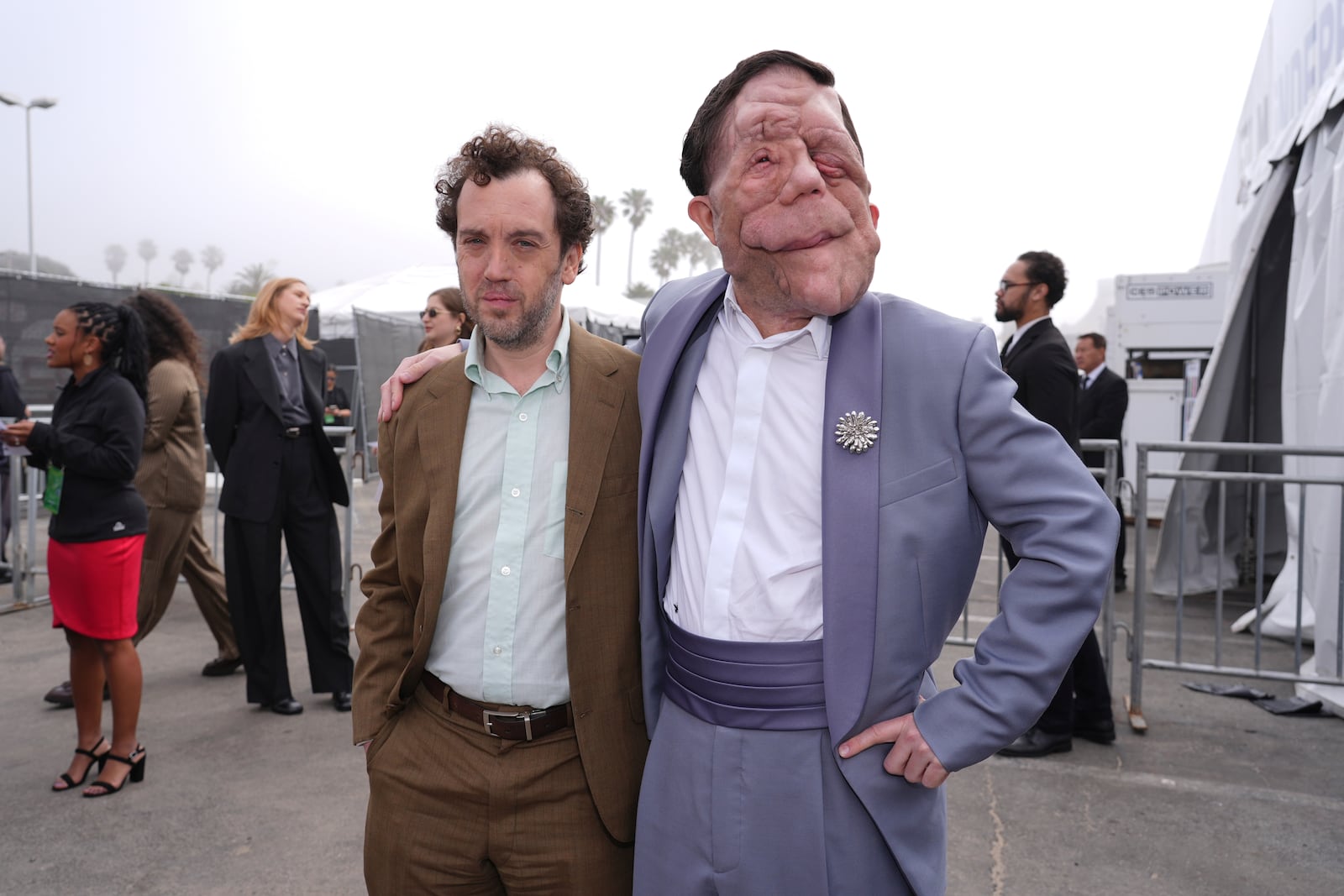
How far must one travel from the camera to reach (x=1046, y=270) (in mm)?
4988

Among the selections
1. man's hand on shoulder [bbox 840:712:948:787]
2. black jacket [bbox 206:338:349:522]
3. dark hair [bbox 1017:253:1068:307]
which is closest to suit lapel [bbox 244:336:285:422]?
Result: black jacket [bbox 206:338:349:522]

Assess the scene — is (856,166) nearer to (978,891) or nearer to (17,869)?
(978,891)

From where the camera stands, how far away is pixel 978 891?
3.29 meters

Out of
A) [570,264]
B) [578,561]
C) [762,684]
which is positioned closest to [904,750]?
[762,684]

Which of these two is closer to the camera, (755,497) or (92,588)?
(755,497)

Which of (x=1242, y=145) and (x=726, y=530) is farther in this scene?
(x=1242, y=145)

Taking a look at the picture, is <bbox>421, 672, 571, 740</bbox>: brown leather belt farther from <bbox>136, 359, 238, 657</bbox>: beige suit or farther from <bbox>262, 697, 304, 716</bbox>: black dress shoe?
<bbox>136, 359, 238, 657</bbox>: beige suit

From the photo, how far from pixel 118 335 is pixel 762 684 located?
12.6ft

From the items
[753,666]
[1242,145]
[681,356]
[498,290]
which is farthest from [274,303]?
[1242,145]

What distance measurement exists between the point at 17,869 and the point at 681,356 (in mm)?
3323

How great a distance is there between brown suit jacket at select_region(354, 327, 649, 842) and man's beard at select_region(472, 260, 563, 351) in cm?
10

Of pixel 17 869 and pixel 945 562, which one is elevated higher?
pixel 945 562

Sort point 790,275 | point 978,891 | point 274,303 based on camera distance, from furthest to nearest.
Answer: point 274,303
point 978,891
point 790,275

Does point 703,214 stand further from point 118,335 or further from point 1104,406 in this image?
point 1104,406
